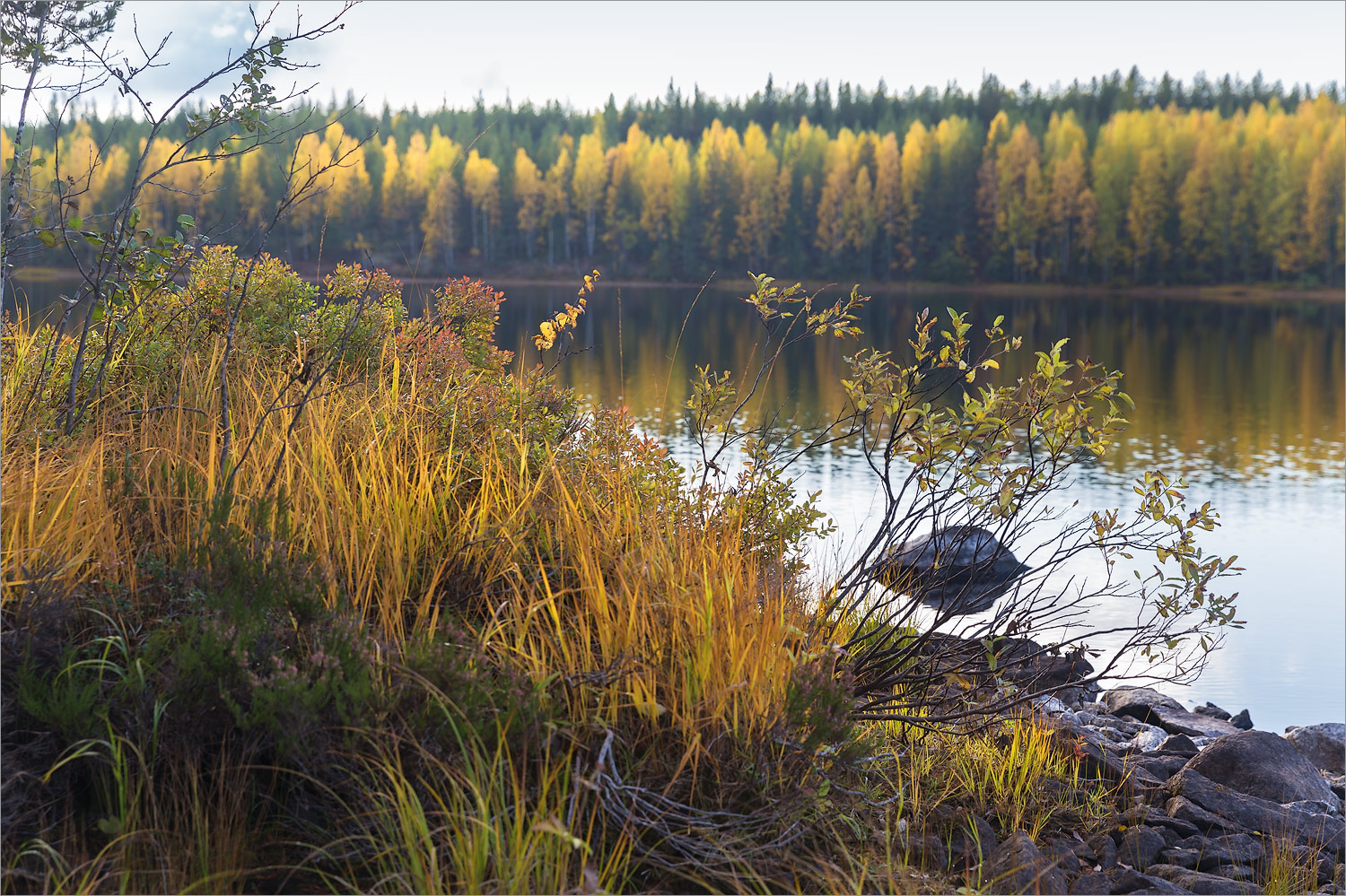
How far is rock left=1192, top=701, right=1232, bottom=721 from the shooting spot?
7820mm

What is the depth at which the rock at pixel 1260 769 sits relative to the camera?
5.45 meters

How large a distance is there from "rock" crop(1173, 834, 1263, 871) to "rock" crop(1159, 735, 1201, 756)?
159 centimetres

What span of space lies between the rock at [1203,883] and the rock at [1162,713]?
3029 millimetres

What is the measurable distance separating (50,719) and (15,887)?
421 mm

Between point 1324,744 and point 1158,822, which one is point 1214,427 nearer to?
point 1324,744

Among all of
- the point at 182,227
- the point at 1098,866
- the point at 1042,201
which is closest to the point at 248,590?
the point at 182,227

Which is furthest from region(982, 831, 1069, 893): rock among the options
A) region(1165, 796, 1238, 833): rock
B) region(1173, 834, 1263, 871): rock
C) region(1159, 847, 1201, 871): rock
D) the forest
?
the forest

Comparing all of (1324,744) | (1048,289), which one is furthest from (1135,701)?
(1048,289)

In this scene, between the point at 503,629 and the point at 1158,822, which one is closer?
the point at 503,629

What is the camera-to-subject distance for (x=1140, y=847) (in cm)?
434

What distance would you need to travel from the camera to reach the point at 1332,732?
7082mm

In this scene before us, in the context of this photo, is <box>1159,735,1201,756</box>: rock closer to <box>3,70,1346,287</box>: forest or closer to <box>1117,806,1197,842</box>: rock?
<box>1117,806,1197,842</box>: rock

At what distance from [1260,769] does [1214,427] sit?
16.8 metres

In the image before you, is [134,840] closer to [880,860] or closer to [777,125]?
[880,860]
